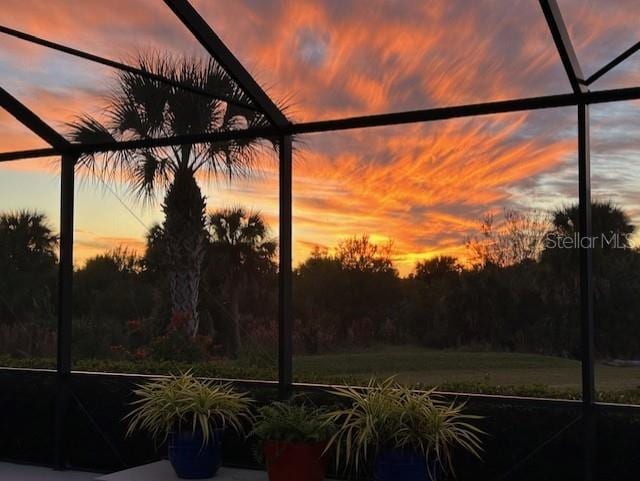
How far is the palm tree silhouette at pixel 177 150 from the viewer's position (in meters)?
9.41

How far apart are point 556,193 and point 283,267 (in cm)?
647

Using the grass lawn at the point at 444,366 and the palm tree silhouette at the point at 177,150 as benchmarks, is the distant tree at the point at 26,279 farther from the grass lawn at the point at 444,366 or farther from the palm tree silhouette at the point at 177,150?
the grass lawn at the point at 444,366

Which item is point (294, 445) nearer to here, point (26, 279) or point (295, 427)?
point (295, 427)

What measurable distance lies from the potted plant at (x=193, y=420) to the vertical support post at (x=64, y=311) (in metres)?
1.34

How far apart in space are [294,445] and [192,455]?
0.77 meters

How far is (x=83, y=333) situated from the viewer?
1277cm

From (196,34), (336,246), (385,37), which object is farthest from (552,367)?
(196,34)

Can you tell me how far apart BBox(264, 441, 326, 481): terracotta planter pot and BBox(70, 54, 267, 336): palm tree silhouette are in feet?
15.0

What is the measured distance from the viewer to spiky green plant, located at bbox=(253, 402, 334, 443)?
475 cm

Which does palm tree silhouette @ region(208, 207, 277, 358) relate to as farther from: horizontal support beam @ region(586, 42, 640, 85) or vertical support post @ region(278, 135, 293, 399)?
horizontal support beam @ region(586, 42, 640, 85)

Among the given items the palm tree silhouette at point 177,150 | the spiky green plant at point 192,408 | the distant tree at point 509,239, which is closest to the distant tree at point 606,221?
the distant tree at point 509,239

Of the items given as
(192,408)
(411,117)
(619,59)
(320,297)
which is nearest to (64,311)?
(192,408)

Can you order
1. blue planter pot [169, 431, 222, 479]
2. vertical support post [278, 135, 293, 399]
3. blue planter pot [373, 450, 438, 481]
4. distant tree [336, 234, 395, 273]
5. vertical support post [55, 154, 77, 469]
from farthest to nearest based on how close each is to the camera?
distant tree [336, 234, 395, 273]
vertical support post [55, 154, 77, 469]
vertical support post [278, 135, 293, 399]
blue planter pot [169, 431, 222, 479]
blue planter pot [373, 450, 438, 481]

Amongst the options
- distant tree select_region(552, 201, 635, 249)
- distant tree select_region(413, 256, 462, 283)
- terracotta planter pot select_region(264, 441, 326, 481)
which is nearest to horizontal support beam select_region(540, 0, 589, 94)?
terracotta planter pot select_region(264, 441, 326, 481)
